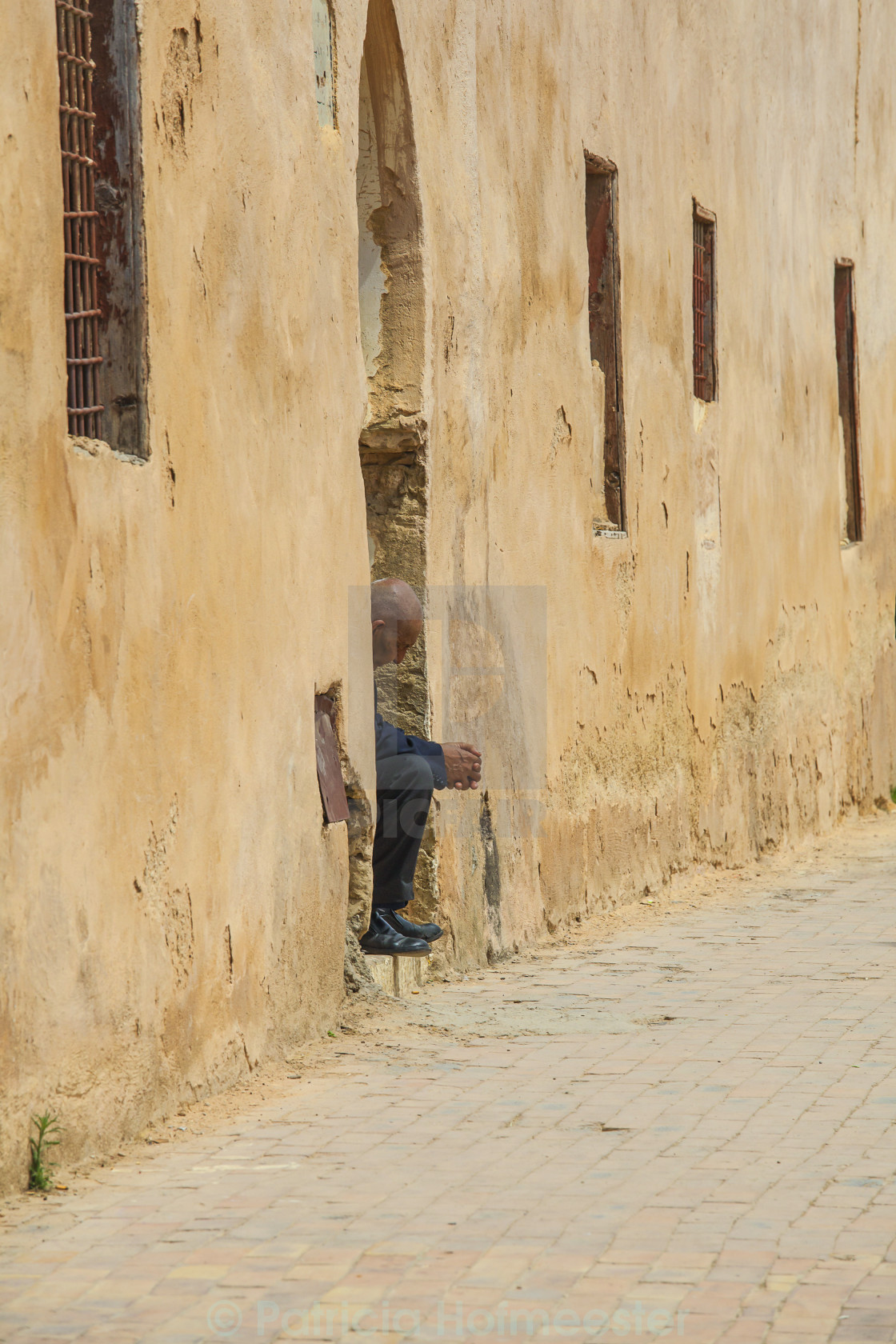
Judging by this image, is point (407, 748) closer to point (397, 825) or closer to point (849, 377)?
point (397, 825)

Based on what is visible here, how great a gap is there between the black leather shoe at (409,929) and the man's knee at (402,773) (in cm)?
44

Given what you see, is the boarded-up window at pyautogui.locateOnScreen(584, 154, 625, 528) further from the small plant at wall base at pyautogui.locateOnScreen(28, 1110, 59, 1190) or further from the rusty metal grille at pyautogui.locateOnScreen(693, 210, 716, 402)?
the small plant at wall base at pyautogui.locateOnScreen(28, 1110, 59, 1190)

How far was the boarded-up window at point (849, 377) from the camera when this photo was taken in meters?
13.0

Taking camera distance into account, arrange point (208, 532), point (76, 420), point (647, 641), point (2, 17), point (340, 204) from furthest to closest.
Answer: point (647, 641) → point (340, 204) → point (208, 532) → point (76, 420) → point (2, 17)

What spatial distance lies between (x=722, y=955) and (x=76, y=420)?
12.8 ft

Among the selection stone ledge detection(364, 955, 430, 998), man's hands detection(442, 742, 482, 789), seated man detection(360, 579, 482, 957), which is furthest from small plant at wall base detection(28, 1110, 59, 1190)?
man's hands detection(442, 742, 482, 789)

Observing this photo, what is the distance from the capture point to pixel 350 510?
619 cm

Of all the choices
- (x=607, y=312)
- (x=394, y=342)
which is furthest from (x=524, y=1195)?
(x=607, y=312)

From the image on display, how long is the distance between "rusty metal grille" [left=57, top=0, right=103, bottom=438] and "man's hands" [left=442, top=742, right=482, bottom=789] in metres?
2.21

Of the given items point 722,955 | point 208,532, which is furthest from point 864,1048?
point 208,532

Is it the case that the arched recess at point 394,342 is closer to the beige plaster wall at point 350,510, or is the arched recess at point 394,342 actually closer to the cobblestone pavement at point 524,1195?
the beige plaster wall at point 350,510

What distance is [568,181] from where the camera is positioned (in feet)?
26.6

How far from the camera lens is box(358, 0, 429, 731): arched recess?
21.8 ft

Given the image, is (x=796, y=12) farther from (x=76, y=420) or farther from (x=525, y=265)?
(x=76, y=420)
